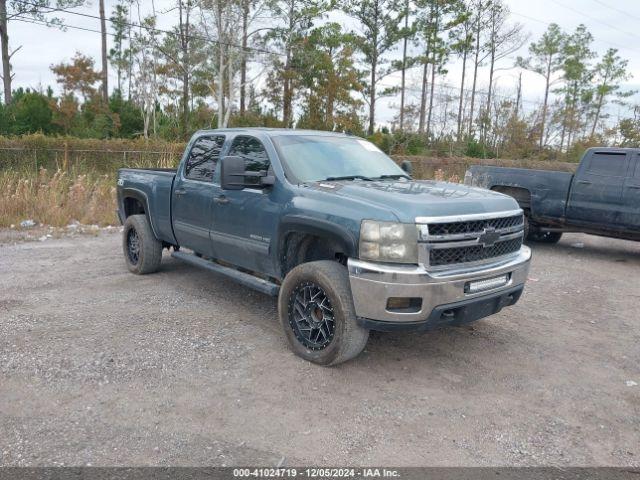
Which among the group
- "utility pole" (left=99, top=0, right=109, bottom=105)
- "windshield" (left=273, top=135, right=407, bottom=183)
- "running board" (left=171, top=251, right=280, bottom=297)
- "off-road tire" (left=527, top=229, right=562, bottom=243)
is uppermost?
"utility pole" (left=99, top=0, right=109, bottom=105)

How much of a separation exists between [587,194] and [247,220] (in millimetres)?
6602

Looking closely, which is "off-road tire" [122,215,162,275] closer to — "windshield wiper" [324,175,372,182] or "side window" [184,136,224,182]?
"side window" [184,136,224,182]

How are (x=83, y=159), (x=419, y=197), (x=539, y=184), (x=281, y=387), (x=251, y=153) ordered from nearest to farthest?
(x=281, y=387)
(x=419, y=197)
(x=251, y=153)
(x=539, y=184)
(x=83, y=159)

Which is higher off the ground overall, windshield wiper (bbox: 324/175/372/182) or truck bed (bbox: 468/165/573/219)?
windshield wiper (bbox: 324/175/372/182)

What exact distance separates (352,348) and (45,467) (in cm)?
207

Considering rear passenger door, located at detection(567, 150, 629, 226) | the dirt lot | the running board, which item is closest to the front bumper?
the dirt lot

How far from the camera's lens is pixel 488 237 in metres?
3.96

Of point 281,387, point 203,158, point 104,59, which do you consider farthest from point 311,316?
point 104,59

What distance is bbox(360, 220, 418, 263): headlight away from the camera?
142 inches

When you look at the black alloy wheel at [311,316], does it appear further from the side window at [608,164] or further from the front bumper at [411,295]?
the side window at [608,164]

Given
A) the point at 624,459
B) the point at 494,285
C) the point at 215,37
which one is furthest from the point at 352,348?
the point at 215,37

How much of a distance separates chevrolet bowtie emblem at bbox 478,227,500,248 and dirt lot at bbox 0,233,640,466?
1015 millimetres

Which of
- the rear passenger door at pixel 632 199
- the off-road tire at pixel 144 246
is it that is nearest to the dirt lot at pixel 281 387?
the off-road tire at pixel 144 246

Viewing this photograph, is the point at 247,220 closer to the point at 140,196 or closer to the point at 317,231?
the point at 317,231
